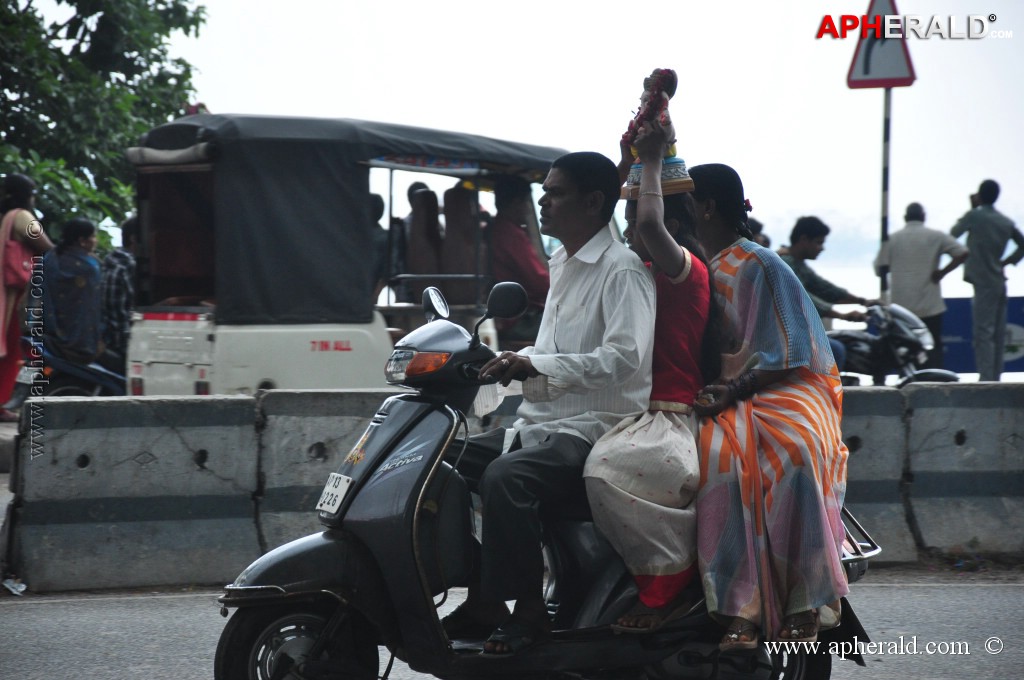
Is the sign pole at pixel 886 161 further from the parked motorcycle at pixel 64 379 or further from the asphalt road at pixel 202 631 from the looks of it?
the parked motorcycle at pixel 64 379

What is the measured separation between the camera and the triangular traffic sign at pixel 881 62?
8.55 metres

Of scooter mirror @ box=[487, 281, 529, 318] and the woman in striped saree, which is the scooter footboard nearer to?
scooter mirror @ box=[487, 281, 529, 318]

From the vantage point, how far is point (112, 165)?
18.8 metres

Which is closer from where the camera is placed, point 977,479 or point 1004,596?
point 1004,596

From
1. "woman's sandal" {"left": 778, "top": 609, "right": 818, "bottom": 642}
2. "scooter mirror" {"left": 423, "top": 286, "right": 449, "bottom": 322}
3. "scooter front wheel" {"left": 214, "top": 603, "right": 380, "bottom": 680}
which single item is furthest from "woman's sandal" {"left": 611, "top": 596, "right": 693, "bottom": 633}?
"scooter mirror" {"left": 423, "top": 286, "right": 449, "bottom": 322}

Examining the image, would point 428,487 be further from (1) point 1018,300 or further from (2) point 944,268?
(1) point 1018,300

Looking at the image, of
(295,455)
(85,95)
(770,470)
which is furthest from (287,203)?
(85,95)

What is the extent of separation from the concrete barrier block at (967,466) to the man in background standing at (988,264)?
4974 millimetres

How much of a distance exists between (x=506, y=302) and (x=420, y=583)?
0.80 m

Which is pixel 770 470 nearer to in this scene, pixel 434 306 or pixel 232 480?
pixel 434 306

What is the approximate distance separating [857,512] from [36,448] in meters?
3.95

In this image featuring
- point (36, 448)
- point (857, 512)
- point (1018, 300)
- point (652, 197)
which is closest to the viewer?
point (652, 197)

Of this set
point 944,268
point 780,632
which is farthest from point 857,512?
point 944,268

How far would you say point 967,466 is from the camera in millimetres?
6309
